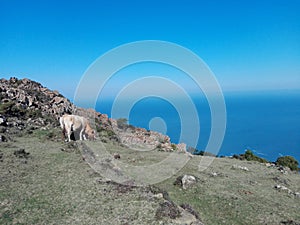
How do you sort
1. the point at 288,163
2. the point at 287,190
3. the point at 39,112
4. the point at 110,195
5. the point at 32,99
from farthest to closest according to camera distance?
the point at 32,99 < the point at 39,112 < the point at 288,163 < the point at 287,190 < the point at 110,195

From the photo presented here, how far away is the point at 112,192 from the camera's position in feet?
36.4

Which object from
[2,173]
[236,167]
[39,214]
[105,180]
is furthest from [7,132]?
[236,167]

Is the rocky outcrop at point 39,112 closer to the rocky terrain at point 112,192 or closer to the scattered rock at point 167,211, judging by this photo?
the rocky terrain at point 112,192

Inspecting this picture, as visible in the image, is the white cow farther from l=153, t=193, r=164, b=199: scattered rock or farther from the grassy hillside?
l=153, t=193, r=164, b=199: scattered rock

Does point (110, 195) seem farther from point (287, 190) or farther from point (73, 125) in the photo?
point (287, 190)

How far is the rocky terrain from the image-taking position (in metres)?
8.94

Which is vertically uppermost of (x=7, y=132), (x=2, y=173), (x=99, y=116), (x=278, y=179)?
(x=99, y=116)

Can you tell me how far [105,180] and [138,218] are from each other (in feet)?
15.5

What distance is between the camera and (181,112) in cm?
2333

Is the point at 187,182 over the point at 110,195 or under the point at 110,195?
over

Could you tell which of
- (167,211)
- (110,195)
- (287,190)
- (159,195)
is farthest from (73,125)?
(287,190)

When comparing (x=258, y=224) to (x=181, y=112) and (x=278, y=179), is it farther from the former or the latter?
(x=181, y=112)

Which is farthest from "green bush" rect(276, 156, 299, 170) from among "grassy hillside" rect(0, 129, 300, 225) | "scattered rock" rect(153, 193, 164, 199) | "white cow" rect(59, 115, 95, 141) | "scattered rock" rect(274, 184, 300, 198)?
"scattered rock" rect(153, 193, 164, 199)

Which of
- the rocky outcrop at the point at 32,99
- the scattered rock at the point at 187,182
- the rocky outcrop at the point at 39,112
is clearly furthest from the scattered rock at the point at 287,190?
the rocky outcrop at the point at 32,99
